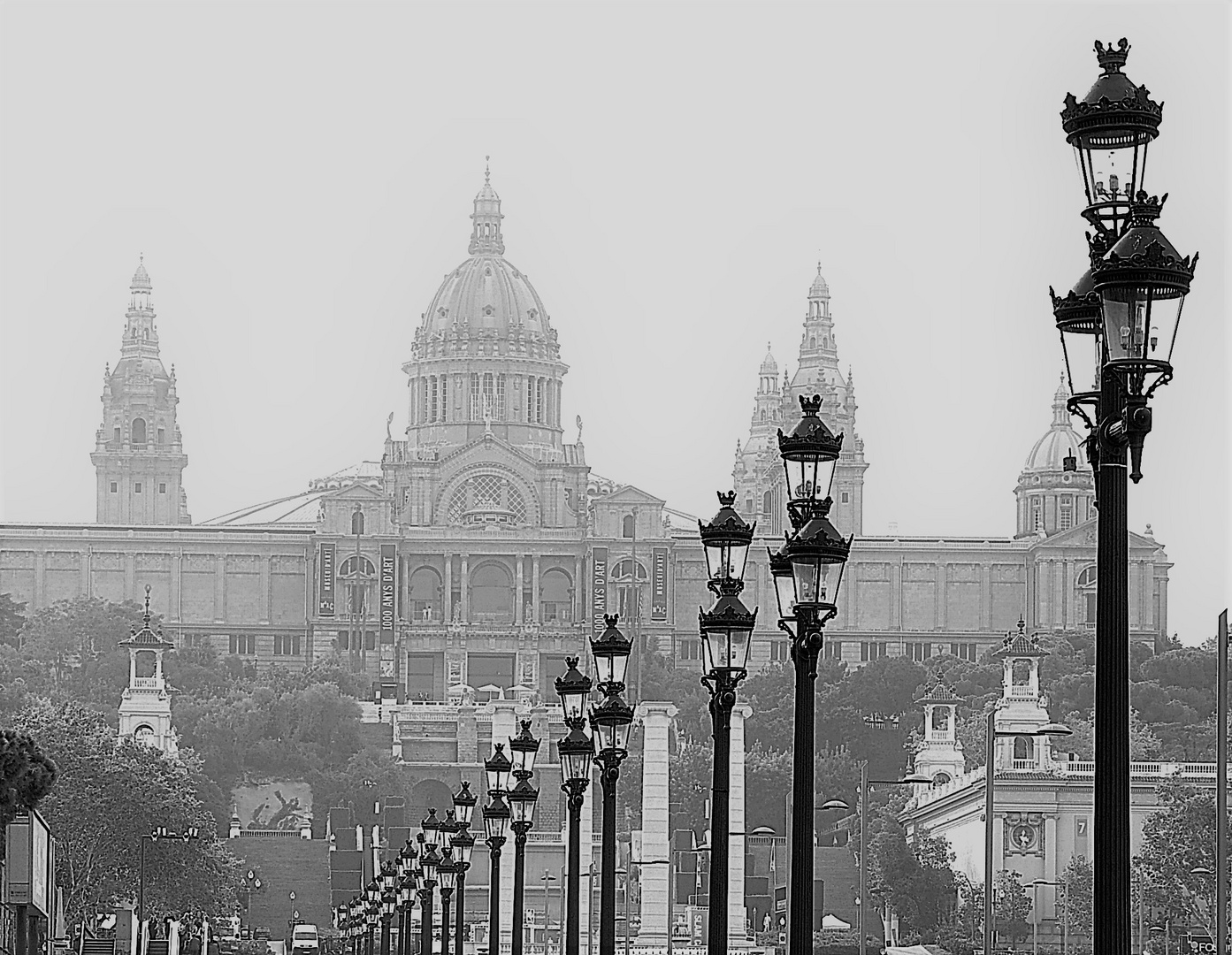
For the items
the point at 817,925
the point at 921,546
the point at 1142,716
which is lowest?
the point at 817,925

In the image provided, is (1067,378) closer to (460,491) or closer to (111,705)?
(111,705)

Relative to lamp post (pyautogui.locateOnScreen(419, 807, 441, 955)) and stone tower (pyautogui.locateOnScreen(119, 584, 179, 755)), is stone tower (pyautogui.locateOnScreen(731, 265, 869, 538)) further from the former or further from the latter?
lamp post (pyautogui.locateOnScreen(419, 807, 441, 955))

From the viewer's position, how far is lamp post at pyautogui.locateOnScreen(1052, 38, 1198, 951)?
14406 millimetres

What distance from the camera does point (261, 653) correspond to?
184 metres

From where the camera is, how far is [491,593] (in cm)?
18812

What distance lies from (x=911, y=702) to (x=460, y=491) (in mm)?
36098

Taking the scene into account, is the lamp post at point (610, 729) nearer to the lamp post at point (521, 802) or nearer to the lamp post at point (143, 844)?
the lamp post at point (521, 802)

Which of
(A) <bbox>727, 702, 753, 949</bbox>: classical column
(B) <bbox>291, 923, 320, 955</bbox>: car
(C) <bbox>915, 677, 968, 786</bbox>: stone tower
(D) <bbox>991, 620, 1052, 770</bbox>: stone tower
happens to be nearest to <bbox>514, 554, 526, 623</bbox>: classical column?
(C) <bbox>915, 677, 968, 786</bbox>: stone tower

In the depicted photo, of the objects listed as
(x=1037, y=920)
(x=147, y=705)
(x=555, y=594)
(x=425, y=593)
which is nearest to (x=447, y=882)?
(x=1037, y=920)

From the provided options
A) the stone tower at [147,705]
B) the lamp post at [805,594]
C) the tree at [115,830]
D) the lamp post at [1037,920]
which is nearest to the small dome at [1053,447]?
the stone tower at [147,705]

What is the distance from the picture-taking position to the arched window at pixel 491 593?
187 metres

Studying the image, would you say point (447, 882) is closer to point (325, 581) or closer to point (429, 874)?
point (429, 874)

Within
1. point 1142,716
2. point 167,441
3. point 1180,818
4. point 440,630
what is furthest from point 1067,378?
point 167,441

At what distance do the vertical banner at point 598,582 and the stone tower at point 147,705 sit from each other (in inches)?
1166
